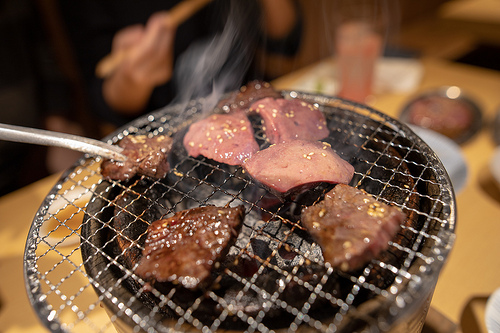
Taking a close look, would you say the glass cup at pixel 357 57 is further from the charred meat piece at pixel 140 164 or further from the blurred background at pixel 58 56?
the charred meat piece at pixel 140 164

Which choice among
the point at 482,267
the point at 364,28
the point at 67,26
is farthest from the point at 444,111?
the point at 67,26

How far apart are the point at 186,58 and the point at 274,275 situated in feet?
14.3

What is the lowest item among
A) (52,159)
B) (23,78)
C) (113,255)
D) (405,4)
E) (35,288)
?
(52,159)

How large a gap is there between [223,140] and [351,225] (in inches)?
32.6

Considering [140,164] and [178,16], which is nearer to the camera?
[140,164]

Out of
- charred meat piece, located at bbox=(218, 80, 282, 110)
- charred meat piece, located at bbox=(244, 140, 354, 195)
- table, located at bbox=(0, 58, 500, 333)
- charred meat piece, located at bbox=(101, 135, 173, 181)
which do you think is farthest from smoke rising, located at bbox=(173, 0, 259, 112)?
table, located at bbox=(0, 58, 500, 333)

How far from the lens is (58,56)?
188 inches

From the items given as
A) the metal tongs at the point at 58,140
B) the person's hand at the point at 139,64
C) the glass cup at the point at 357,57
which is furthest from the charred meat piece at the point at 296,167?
the person's hand at the point at 139,64

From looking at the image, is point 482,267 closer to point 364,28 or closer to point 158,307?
point 158,307

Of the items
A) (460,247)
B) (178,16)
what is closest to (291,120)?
(460,247)

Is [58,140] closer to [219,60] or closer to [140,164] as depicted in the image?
[140,164]

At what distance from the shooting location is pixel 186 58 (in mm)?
5121

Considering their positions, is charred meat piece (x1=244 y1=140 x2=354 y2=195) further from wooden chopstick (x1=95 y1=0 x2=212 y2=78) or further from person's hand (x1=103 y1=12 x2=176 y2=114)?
person's hand (x1=103 y1=12 x2=176 y2=114)

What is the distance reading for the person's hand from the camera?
4.33 m
